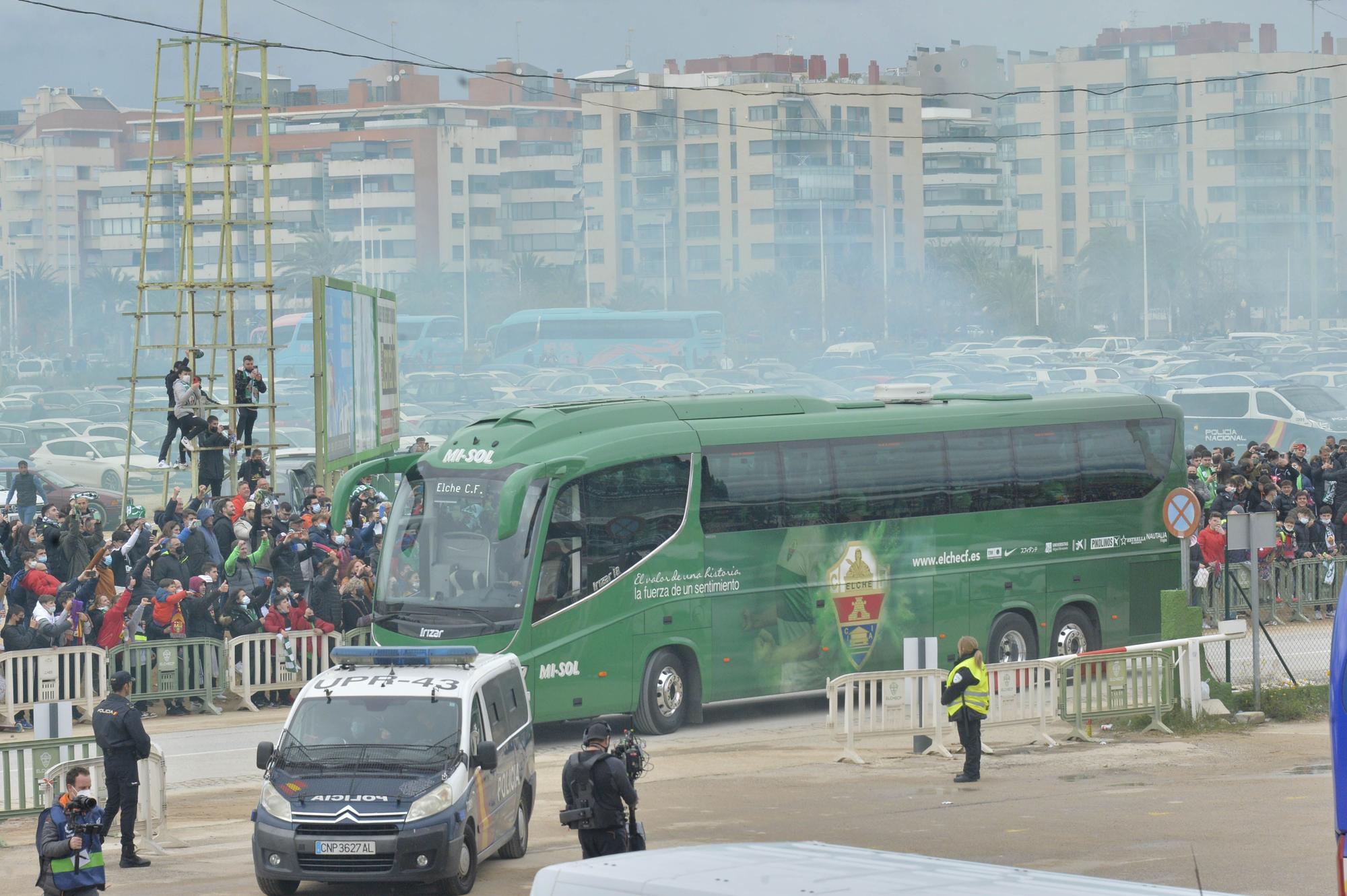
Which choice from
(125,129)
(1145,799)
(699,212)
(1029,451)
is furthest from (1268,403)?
(125,129)

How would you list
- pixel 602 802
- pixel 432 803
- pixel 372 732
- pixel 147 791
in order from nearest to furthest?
pixel 602 802 → pixel 432 803 → pixel 372 732 → pixel 147 791

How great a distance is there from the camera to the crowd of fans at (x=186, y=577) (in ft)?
69.2

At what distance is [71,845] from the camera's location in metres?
10.6

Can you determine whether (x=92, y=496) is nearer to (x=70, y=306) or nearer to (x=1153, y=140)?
(x=70, y=306)

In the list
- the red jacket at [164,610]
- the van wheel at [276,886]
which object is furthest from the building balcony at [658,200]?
the van wheel at [276,886]

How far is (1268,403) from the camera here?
57.0 metres

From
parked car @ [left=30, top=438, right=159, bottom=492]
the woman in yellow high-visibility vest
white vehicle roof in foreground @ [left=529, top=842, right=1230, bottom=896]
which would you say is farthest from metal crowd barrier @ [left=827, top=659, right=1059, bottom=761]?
parked car @ [left=30, top=438, right=159, bottom=492]

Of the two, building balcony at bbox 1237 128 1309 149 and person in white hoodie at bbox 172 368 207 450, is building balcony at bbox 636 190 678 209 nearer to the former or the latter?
building balcony at bbox 1237 128 1309 149

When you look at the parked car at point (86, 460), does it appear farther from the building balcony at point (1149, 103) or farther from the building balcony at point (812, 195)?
the building balcony at point (1149, 103)

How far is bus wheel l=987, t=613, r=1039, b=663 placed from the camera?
2248 centimetres

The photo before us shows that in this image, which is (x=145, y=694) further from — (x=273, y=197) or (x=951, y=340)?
(x=273, y=197)

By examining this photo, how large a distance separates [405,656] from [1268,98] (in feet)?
424

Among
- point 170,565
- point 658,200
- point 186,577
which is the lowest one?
point 186,577

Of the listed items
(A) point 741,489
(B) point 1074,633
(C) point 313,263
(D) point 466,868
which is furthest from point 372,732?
(C) point 313,263
